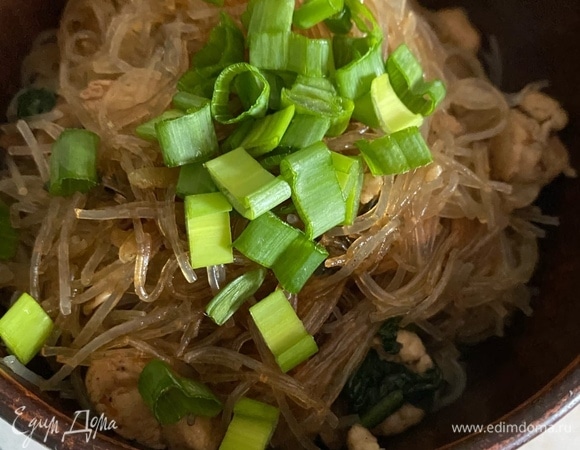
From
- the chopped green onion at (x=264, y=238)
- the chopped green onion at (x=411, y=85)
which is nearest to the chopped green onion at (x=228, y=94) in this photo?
the chopped green onion at (x=264, y=238)

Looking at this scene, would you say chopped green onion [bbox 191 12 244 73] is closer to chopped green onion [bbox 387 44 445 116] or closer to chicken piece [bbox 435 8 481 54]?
chopped green onion [bbox 387 44 445 116]

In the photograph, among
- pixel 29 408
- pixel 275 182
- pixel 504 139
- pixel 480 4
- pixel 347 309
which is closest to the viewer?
pixel 29 408

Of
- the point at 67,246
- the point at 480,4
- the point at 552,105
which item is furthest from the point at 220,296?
the point at 480,4

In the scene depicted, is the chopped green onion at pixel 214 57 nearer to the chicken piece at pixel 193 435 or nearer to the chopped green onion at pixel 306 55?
the chopped green onion at pixel 306 55

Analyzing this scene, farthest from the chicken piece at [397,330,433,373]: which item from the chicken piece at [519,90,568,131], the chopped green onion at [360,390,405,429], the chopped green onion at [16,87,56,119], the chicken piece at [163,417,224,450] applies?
the chopped green onion at [16,87,56,119]

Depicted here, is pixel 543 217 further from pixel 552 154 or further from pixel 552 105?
pixel 552 105
